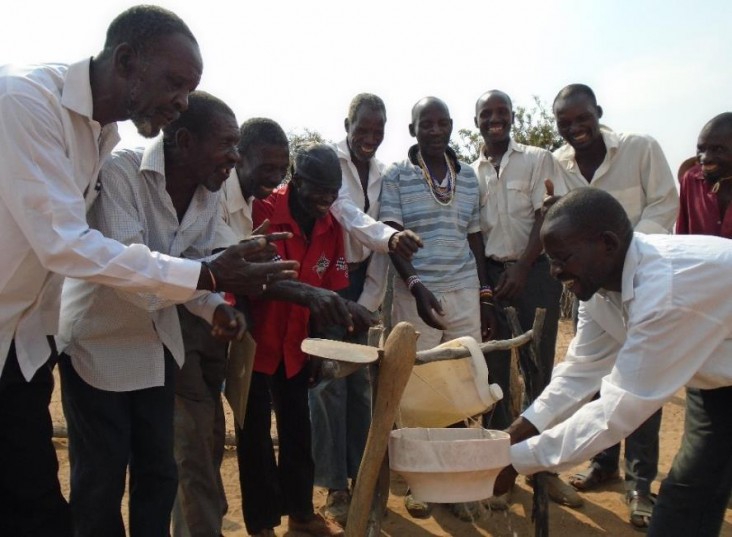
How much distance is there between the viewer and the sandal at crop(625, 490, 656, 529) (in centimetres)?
386

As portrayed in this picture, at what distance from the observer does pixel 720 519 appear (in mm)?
2547

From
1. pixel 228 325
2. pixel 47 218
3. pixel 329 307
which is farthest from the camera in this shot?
pixel 329 307

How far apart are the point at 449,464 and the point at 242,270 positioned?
913 millimetres

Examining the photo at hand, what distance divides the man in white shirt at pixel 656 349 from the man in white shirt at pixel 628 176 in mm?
1424

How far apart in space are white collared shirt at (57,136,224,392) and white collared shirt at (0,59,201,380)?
182mm

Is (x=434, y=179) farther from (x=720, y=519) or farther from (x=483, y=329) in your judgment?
(x=720, y=519)

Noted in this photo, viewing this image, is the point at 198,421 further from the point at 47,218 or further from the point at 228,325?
the point at 47,218

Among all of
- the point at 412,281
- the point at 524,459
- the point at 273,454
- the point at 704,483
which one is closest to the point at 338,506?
the point at 273,454

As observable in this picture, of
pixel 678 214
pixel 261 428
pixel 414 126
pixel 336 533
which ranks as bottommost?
pixel 336 533

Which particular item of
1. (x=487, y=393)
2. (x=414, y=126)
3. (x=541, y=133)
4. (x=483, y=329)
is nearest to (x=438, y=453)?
(x=487, y=393)

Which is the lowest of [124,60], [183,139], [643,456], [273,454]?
[643,456]

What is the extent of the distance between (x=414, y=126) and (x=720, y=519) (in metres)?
2.73

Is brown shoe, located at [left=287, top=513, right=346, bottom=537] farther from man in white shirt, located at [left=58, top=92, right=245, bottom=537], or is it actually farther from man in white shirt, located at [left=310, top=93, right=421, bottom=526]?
man in white shirt, located at [left=58, top=92, right=245, bottom=537]

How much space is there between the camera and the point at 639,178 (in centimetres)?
418
